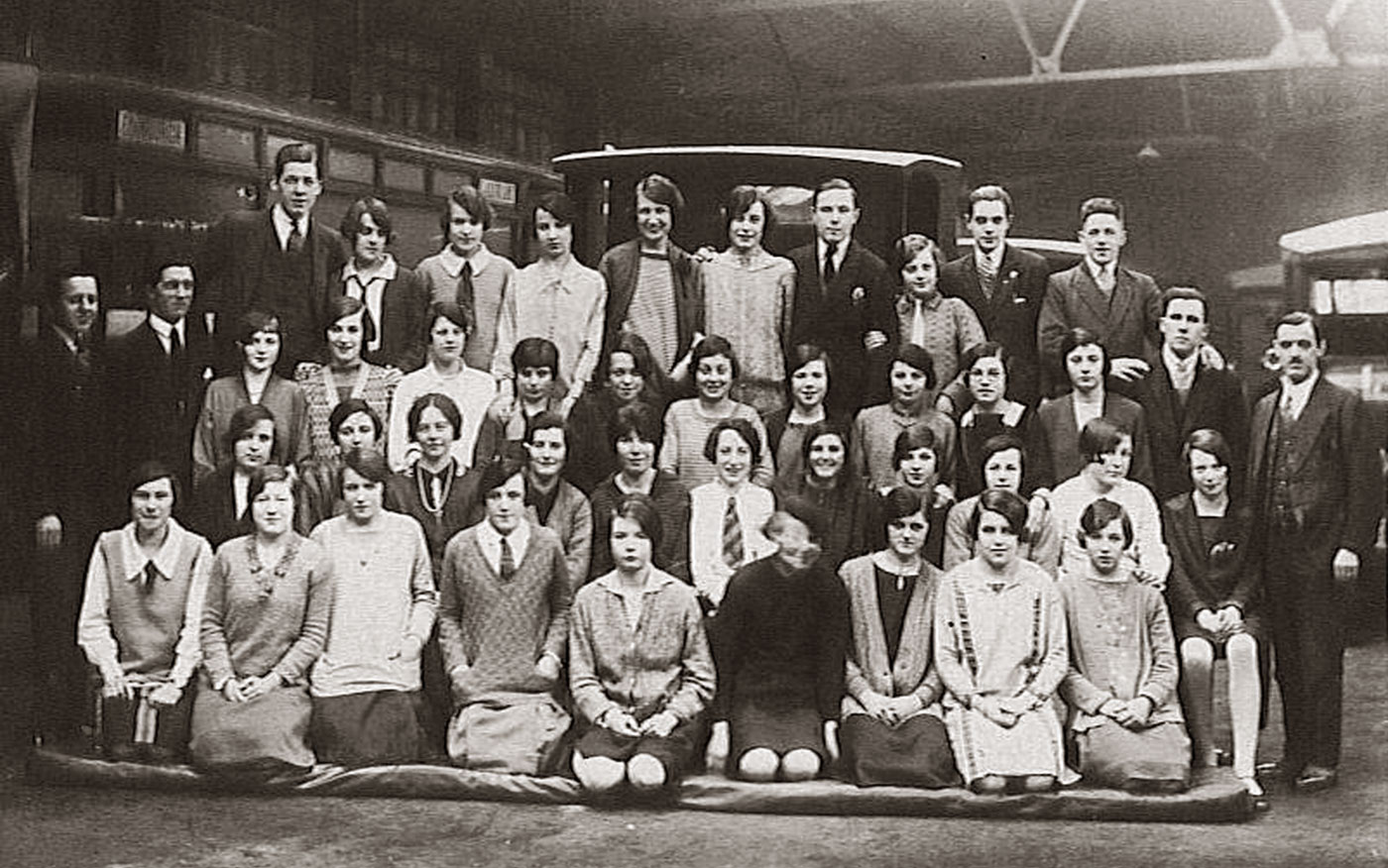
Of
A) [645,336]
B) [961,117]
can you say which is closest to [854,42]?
[961,117]

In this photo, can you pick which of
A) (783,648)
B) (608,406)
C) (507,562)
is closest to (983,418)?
(783,648)

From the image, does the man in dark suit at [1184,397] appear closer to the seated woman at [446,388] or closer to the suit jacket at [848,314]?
the suit jacket at [848,314]

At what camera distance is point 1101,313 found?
2.88 m

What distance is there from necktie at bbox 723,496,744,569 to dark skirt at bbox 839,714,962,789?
396mm

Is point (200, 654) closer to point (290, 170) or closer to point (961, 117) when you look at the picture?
point (290, 170)

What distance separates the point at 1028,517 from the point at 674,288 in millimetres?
878

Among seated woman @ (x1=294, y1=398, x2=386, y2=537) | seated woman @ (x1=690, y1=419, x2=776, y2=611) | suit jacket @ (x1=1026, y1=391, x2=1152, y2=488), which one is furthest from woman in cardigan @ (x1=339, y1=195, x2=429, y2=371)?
suit jacket @ (x1=1026, y1=391, x2=1152, y2=488)

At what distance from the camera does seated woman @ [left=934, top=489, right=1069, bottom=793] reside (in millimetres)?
2617

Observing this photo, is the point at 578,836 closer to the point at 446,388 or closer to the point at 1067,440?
the point at 446,388

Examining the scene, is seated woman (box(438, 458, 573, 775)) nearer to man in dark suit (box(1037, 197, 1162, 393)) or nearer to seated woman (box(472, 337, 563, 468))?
seated woman (box(472, 337, 563, 468))

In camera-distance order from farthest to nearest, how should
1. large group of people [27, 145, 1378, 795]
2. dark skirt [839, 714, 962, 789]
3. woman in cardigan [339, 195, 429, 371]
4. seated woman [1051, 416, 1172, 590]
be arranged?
woman in cardigan [339, 195, 429, 371]
seated woman [1051, 416, 1172, 590]
large group of people [27, 145, 1378, 795]
dark skirt [839, 714, 962, 789]

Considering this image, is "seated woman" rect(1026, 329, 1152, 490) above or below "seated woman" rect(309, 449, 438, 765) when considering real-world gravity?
above

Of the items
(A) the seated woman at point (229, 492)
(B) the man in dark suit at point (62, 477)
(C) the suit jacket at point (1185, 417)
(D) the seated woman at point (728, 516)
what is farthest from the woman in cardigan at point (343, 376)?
(C) the suit jacket at point (1185, 417)

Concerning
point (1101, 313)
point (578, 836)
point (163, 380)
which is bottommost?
point (578, 836)
